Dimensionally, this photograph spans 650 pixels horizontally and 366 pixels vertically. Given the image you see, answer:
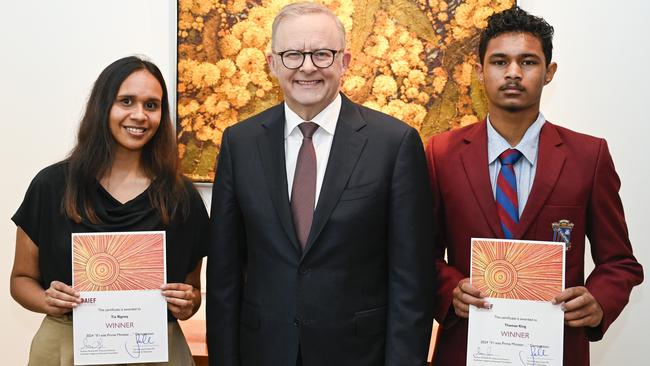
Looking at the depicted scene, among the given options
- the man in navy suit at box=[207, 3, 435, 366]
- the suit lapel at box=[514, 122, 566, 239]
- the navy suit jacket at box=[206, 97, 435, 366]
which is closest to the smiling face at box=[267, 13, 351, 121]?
the man in navy suit at box=[207, 3, 435, 366]

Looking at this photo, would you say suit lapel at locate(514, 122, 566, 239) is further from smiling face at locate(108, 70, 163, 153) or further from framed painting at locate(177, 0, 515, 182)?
smiling face at locate(108, 70, 163, 153)

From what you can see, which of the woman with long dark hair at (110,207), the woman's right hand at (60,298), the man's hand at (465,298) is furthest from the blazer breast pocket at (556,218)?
the woman's right hand at (60,298)

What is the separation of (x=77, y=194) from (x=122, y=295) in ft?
1.15

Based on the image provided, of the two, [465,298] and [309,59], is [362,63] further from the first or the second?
[465,298]

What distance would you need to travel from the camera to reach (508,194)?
188 cm

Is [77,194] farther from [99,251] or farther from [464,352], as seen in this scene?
[464,352]

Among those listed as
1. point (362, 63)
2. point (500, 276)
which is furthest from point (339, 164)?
point (362, 63)

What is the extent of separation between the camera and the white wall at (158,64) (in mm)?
2922

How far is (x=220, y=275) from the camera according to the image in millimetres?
1886

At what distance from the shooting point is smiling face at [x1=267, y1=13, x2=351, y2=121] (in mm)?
1791

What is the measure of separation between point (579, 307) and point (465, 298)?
0.31 m

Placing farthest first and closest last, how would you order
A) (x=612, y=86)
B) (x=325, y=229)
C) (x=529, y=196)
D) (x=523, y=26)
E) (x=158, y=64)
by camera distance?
(x=158, y=64) → (x=612, y=86) → (x=523, y=26) → (x=529, y=196) → (x=325, y=229)

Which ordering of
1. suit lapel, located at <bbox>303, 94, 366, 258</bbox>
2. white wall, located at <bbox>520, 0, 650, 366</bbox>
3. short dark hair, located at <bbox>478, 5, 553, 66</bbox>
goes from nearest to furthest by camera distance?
suit lapel, located at <bbox>303, 94, 366, 258</bbox>, short dark hair, located at <bbox>478, 5, 553, 66</bbox>, white wall, located at <bbox>520, 0, 650, 366</bbox>
